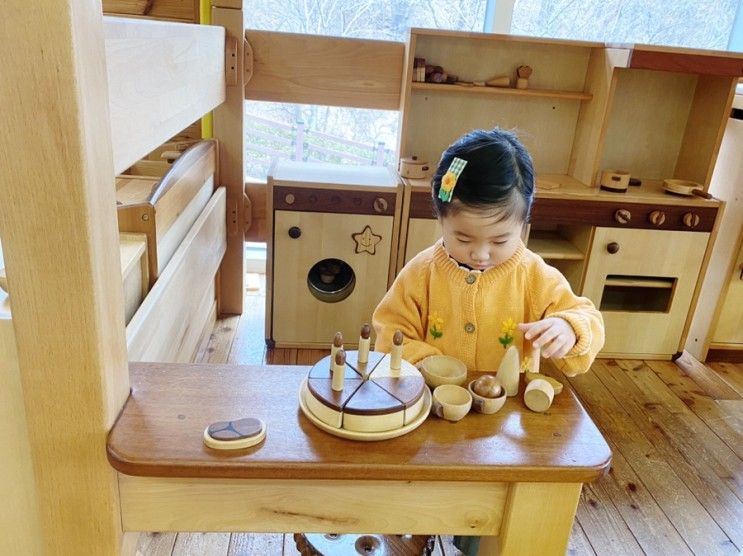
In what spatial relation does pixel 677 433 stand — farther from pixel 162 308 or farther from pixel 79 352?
pixel 79 352

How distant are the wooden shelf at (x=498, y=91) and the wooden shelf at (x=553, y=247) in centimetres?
52

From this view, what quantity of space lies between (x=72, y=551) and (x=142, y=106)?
2.04 feet

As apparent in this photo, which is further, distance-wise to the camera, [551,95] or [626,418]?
[551,95]

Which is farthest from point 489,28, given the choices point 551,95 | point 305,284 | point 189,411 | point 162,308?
point 189,411

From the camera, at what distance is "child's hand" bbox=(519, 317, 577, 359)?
0.83 meters

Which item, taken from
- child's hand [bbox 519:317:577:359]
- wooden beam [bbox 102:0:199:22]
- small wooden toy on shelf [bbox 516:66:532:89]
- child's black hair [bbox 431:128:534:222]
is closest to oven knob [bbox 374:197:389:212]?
small wooden toy on shelf [bbox 516:66:532:89]

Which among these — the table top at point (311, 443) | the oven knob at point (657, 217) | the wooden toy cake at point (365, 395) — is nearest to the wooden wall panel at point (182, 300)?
the table top at point (311, 443)

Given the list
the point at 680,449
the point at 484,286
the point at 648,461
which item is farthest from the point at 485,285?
the point at 680,449

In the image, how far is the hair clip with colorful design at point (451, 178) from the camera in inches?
35.4

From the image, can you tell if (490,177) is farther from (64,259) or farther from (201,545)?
(201,545)

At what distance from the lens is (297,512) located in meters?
0.67

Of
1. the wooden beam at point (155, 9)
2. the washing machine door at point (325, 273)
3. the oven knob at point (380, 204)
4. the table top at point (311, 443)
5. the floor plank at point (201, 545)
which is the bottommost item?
the floor plank at point (201, 545)

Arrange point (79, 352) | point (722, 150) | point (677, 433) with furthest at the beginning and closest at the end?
point (722, 150), point (677, 433), point (79, 352)

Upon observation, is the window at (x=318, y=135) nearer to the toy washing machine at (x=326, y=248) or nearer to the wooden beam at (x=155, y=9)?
the toy washing machine at (x=326, y=248)
